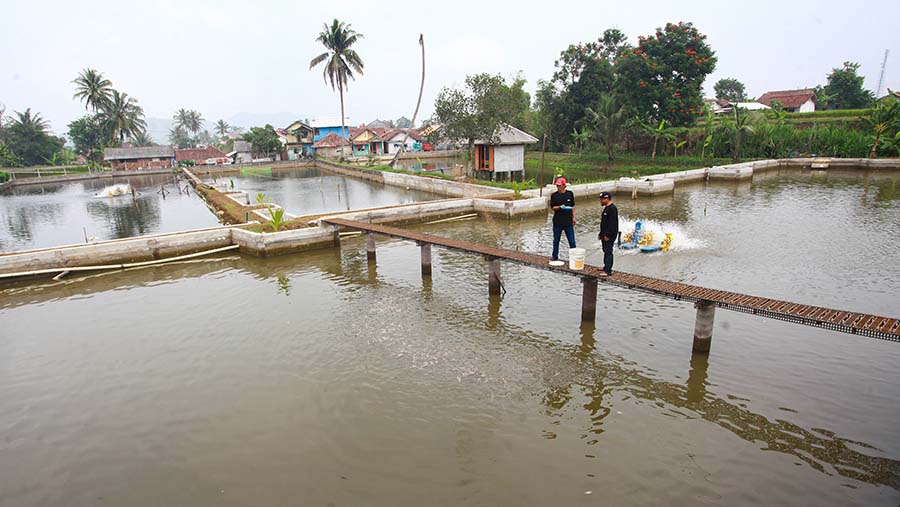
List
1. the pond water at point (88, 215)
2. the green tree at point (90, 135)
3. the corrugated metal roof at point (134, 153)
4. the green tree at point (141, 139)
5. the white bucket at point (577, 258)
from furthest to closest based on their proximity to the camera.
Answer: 1. the green tree at point (141, 139)
2. the green tree at point (90, 135)
3. the corrugated metal roof at point (134, 153)
4. the pond water at point (88, 215)
5. the white bucket at point (577, 258)

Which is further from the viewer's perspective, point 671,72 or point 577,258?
point 671,72

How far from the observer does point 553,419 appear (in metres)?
6.85

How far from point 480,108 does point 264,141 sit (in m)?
45.4

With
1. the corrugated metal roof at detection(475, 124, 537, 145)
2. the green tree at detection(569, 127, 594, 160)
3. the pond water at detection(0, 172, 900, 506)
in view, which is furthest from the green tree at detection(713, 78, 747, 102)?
the pond water at detection(0, 172, 900, 506)

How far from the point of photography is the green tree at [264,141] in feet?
218

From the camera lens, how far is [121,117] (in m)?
59.5

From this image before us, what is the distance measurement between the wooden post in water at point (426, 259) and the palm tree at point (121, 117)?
61765 mm

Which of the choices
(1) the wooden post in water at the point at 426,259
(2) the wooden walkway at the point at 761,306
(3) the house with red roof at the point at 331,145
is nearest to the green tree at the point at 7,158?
(3) the house with red roof at the point at 331,145

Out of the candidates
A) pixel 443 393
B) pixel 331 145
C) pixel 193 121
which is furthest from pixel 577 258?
pixel 193 121

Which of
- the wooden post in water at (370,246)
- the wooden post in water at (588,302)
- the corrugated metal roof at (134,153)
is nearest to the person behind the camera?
the wooden post in water at (588,302)

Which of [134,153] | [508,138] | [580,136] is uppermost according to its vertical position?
[580,136]

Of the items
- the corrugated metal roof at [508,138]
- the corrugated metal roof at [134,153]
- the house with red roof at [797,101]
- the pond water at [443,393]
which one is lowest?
the pond water at [443,393]

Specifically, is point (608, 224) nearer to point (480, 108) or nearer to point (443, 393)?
point (443, 393)

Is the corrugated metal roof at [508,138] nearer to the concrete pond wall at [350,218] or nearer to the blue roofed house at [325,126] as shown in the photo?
the concrete pond wall at [350,218]
